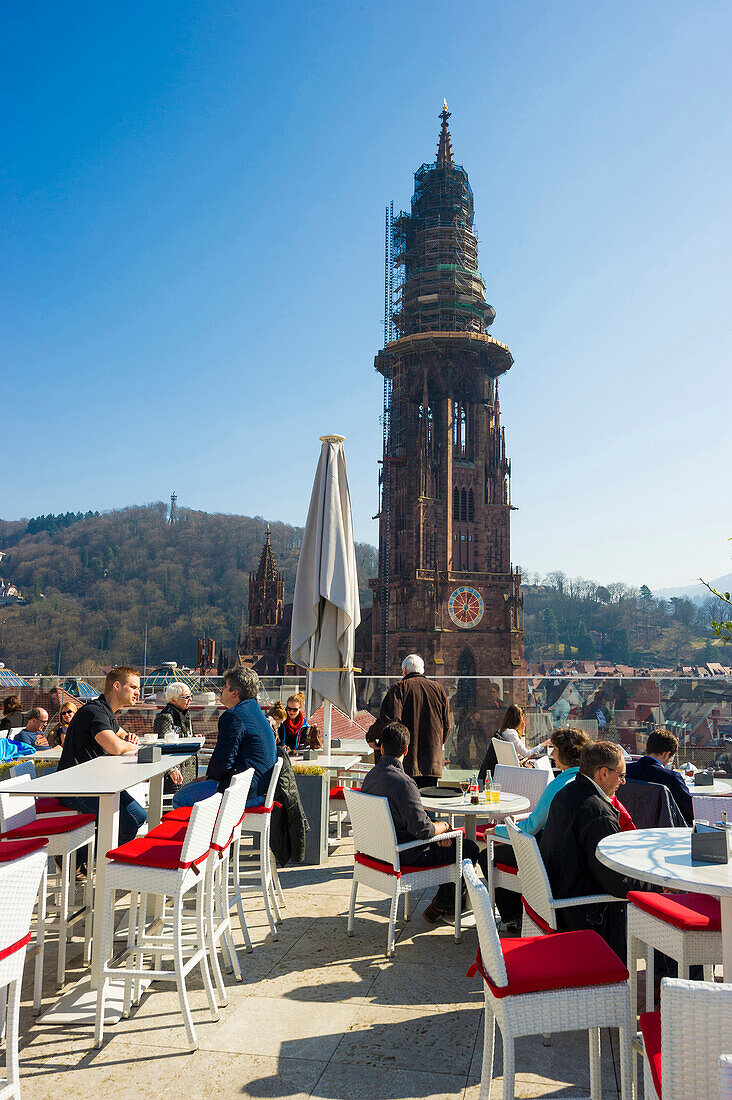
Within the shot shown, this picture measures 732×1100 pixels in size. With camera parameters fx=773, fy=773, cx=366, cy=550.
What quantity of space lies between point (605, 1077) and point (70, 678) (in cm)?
1259

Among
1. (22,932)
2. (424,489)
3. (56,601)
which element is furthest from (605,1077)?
(56,601)

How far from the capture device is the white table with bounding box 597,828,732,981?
2.58 m

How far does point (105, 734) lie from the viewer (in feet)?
16.1

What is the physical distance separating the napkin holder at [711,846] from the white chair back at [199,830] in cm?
209

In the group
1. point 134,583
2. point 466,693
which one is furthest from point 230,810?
point 134,583

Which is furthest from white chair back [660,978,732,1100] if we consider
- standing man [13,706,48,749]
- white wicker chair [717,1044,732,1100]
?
standing man [13,706,48,749]

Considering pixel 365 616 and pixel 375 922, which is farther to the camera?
pixel 365 616

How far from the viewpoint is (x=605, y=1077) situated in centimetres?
320

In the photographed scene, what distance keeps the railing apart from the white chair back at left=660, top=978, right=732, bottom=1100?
595cm

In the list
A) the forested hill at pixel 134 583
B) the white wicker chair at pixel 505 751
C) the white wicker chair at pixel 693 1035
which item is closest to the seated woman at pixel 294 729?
the white wicker chair at pixel 505 751

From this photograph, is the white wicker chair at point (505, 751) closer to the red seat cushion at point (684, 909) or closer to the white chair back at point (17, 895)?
the red seat cushion at point (684, 909)

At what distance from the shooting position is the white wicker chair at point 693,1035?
5.85 feet

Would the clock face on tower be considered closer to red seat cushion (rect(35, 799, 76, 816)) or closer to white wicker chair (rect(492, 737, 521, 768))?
white wicker chair (rect(492, 737, 521, 768))

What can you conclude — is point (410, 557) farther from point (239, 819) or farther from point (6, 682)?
point (239, 819)
